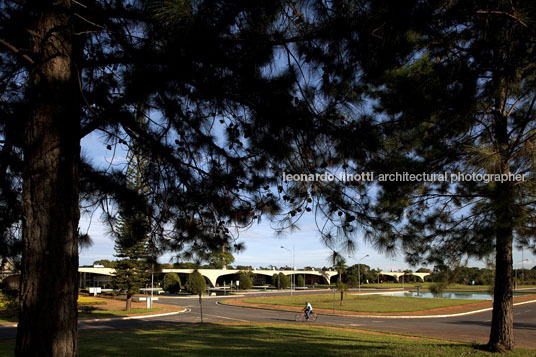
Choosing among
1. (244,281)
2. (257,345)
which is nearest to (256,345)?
(257,345)

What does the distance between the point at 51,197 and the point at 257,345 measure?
1041 cm

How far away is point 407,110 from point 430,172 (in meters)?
4.39

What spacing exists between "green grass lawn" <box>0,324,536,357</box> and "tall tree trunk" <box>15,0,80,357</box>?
7.78 m

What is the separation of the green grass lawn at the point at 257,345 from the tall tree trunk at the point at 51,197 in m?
7.78

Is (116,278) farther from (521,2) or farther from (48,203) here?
(521,2)

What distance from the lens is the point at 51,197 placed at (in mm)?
3748

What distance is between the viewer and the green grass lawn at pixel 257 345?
1084cm

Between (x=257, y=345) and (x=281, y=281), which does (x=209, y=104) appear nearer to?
(x=257, y=345)

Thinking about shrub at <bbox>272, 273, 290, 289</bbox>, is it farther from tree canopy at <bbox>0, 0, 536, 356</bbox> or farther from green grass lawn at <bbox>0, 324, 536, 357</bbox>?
tree canopy at <bbox>0, 0, 536, 356</bbox>

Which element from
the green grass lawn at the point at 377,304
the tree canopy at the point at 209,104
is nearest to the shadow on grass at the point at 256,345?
the tree canopy at the point at 209,104

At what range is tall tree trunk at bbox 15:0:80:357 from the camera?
3510mm

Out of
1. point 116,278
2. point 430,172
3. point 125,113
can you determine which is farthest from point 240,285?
point 125,113

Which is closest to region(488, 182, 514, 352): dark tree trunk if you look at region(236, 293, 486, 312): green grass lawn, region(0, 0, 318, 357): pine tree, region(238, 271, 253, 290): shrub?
region(0, 0, 318, 357): pine tree

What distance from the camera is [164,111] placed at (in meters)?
5.94
